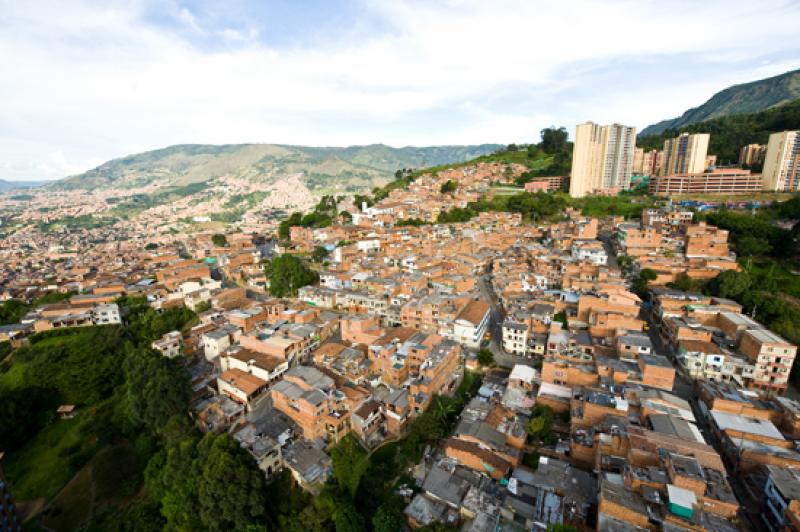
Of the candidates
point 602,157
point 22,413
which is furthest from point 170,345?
point 602,157

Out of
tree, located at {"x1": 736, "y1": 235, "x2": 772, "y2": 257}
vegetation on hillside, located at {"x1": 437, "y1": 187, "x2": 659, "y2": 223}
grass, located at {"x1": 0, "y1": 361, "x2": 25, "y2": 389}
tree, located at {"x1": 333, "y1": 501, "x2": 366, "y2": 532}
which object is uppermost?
vegetation on hillside, located at {"x1": 437, "y1": 187, "x2": 659, "y2": 223}

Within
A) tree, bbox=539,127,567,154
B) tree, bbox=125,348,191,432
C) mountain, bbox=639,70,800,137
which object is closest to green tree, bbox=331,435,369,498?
tree, bbox=125,348,191,432

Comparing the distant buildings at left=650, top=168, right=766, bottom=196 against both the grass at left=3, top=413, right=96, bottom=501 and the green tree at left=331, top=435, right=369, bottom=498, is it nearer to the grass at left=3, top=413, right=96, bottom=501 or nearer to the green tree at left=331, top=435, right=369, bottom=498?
the green tree at left=331, top=435, right=369, bottom=498

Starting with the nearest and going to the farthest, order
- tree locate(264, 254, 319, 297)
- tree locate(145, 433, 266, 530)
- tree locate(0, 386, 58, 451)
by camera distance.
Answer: tree locate(145, 433, 266, 530)
tree locate(0, 386, 58, 451)
tree locate(264, 254, 319, 297)

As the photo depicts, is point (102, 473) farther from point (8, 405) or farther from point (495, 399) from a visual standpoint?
point (495, 399)

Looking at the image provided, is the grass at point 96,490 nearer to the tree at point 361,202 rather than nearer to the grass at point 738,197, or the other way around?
the tree at point 361,202

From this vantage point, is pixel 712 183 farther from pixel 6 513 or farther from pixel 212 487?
pixel 6 513

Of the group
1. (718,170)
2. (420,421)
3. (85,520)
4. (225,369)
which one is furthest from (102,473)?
(718,170)
